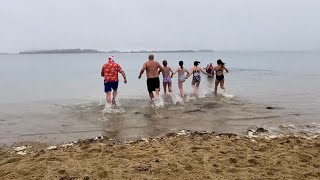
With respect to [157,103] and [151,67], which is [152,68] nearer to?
[151,67]

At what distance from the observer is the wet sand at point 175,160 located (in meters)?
5.43

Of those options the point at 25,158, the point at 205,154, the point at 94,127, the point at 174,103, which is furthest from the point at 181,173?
the point at 174,103

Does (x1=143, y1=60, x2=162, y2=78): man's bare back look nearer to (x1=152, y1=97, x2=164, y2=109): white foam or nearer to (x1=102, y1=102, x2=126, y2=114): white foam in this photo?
(x1=152, y1=97, x2=164, y2=109): white foam

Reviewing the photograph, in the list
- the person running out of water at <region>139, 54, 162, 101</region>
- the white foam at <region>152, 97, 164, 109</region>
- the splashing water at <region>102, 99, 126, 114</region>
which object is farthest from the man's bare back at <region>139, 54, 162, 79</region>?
the splashing water at <region>102, 99, 126, 114</region>

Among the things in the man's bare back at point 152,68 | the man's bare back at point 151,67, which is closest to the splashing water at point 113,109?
the man's bare back at point 151,67

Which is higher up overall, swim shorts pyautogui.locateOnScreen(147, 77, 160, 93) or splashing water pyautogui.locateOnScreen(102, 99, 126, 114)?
swim shorts pyautogui.locateOnScreen(147, 77, 160, 93)

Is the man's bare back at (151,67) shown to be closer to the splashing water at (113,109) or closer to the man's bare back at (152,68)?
the man's bare back at (152,68)

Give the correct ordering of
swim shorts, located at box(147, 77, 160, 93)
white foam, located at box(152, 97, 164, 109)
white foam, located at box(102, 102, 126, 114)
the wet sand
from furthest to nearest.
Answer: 1. swim shorts, located at box(147, 77, 160, 93)
2. white foam, located at box(152, 97, 164, 109)
3. white foam, located at box(102, 102, 126, 114)
4. the wet sand

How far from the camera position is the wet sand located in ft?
17.8

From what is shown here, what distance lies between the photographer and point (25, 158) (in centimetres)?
651

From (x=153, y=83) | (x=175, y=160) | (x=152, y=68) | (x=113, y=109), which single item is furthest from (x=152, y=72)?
(x=175, y=160)

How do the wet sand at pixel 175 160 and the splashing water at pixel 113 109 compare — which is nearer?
the wet sand at pixel 175 160

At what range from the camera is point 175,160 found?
19.8 feet

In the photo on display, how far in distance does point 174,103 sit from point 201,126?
4458 millimetres
